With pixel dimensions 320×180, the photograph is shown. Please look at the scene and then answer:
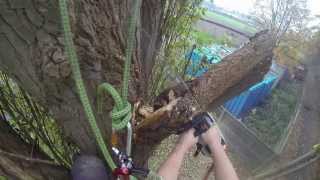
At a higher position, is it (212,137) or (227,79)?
(227,79)

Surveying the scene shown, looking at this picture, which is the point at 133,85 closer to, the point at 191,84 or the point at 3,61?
the point at 191,84

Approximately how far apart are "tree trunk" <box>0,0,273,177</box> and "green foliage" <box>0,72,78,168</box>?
20 centimetres

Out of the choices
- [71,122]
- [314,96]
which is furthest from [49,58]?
[314,96]

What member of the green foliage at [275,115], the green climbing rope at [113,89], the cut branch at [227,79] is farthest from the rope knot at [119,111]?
the green foliage at [275,115]

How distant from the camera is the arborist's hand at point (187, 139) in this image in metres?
1.86

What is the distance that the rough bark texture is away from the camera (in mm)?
1630

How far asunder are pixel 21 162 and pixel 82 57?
54cm

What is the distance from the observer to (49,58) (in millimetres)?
1396

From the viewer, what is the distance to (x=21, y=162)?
1.68 m

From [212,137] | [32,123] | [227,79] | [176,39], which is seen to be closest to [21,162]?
[32,123]

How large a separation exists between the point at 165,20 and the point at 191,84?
15.7 inches

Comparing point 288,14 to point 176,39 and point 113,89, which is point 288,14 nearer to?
point 176,39

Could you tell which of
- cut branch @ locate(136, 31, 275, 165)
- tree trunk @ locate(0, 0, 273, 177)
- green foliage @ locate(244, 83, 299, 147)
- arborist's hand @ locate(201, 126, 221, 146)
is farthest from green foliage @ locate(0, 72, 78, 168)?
green foliage @ locate(244, 83, 299, 147)

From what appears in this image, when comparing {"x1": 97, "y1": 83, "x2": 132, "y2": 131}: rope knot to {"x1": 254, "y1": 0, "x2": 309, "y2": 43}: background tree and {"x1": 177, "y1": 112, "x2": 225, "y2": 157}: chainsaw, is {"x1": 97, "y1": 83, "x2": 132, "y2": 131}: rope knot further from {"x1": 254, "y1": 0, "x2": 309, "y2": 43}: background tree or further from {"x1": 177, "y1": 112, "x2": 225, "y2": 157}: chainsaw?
{"x1": 254, "y1": 0, "x2": 309, "y2": 43}: background tree
